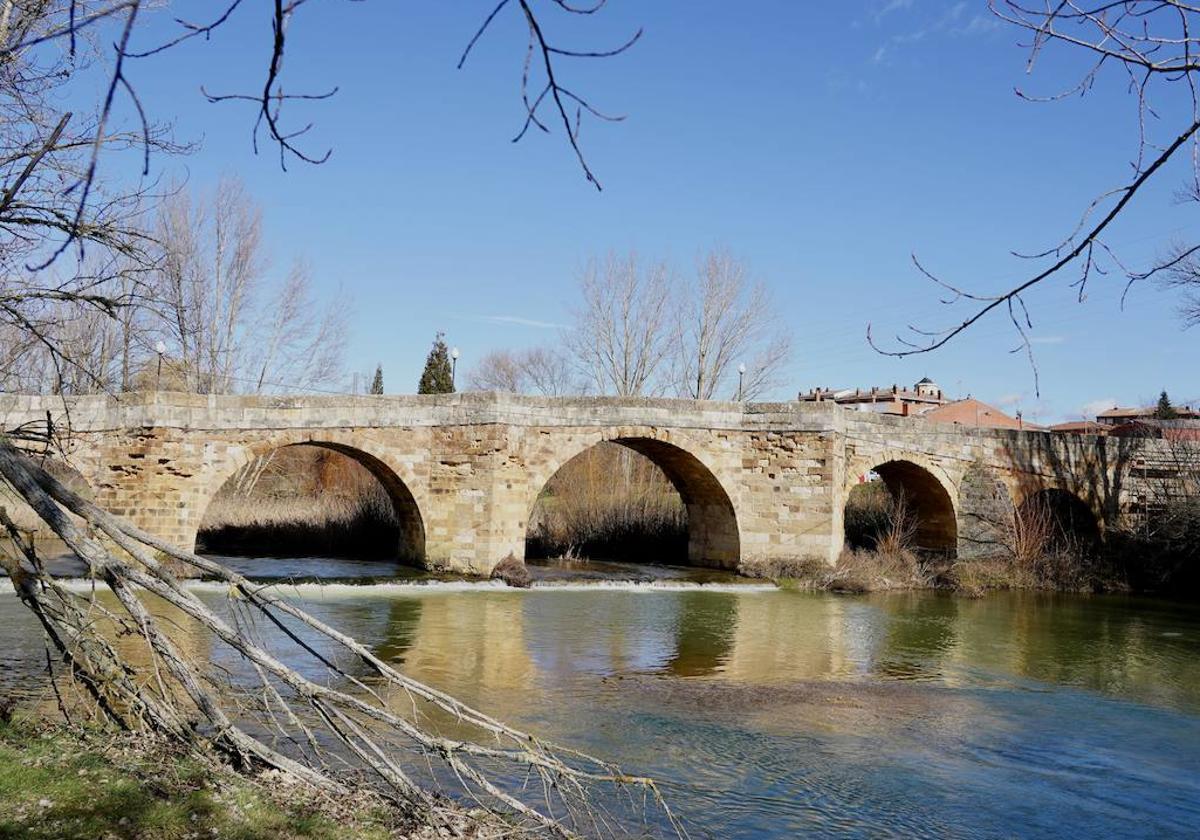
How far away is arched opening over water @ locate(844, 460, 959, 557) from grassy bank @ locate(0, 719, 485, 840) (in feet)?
52.7

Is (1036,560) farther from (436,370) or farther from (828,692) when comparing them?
(436,370)

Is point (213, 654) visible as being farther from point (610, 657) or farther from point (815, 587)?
point (815, 587)

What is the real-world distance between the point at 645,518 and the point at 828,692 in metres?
12.6

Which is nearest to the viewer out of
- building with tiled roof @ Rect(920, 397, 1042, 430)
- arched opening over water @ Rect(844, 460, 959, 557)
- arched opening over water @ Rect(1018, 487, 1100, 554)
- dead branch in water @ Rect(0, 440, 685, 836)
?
dead branch in water @ Rect(0, 440, 685, 836)

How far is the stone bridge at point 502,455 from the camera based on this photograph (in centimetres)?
1562

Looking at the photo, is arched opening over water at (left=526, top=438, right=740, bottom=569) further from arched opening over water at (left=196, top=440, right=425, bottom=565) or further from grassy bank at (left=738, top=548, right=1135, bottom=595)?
arched opening over water at (left=196, top=440, right=425, bottom=565)

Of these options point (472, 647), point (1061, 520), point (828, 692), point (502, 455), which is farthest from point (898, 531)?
point (472, 647)

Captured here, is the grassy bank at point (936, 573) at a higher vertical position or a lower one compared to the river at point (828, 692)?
higher

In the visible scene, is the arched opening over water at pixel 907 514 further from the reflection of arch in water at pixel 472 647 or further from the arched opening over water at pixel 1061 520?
the reflection of arch in water at pixel 472 647

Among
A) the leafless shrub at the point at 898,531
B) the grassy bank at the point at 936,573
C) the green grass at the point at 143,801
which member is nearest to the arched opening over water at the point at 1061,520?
the grassy bank at the point at 936,573

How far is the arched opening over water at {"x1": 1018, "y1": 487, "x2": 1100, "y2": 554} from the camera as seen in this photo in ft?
65.2

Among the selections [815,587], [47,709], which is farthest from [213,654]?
[815,587]

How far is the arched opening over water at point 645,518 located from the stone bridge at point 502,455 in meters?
0.08

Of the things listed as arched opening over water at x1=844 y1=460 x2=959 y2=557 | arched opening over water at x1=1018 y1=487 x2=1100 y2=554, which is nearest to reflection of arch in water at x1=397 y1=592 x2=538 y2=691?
arched opening over water at x1=844 y1=460 x2=959 y2=557
